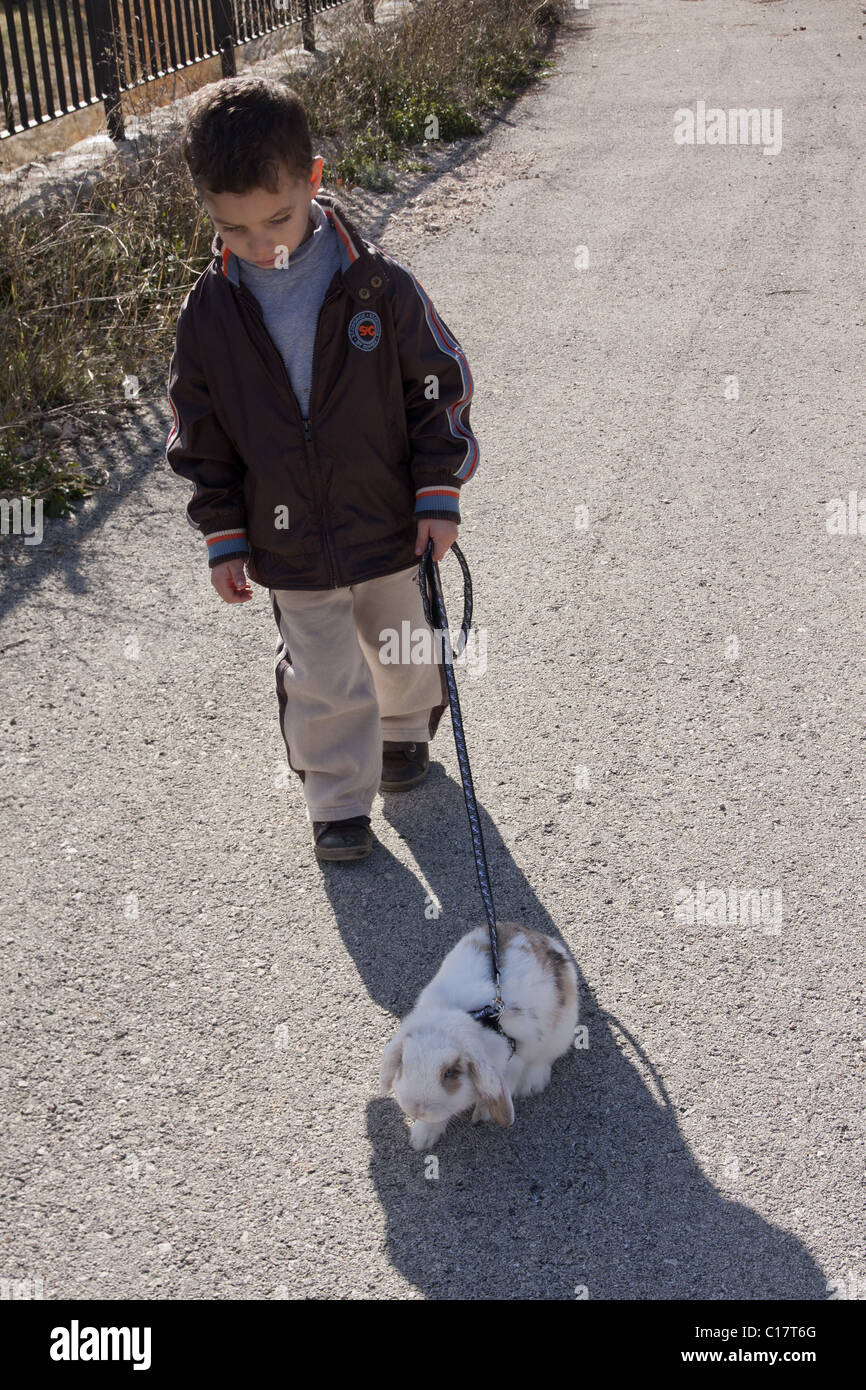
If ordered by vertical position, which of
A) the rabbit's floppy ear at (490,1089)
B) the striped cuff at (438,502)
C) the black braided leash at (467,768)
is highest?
the striped cuff at (438,502)

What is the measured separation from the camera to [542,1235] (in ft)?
8.16

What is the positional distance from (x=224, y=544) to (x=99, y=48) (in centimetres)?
810

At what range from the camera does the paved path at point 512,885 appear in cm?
252

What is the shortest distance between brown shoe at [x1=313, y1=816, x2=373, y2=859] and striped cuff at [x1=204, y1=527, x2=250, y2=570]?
2.74 ft

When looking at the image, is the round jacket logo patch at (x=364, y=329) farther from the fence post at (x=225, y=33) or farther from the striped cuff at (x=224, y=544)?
the fence post at (x=225, y=33)

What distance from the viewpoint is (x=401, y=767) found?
3789 mm

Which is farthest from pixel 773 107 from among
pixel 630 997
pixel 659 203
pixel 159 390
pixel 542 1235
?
pixel 542 1235

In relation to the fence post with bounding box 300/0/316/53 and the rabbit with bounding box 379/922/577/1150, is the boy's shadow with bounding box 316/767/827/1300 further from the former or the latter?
the fence post with bounding box 300/0/316/53

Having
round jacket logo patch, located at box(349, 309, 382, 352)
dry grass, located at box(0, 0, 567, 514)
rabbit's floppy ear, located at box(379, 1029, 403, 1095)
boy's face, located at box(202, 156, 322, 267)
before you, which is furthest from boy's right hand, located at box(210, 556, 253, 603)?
dry grass, located at box(0, 0, 567, 514)

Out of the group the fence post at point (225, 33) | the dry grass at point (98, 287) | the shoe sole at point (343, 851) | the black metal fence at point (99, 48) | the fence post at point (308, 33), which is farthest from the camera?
the fence post at point (308, 33)

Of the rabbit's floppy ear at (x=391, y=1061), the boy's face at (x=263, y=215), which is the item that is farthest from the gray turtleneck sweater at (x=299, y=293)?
the rabbit's floppy ear at (x=391, y=1061)

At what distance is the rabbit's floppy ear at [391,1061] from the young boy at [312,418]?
1.08 m

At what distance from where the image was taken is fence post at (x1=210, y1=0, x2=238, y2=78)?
11.0 metres
